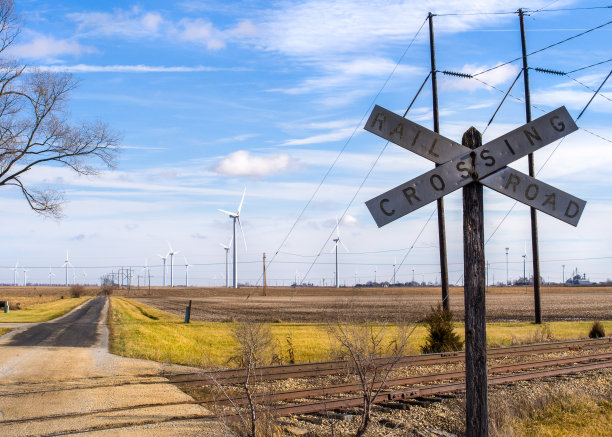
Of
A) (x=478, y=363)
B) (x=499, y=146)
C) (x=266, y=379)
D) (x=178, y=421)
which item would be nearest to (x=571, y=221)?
(x=499, y=146)

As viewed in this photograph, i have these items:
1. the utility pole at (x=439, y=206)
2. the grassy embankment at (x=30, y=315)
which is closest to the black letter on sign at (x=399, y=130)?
the utility pole at (x=439, y=206)

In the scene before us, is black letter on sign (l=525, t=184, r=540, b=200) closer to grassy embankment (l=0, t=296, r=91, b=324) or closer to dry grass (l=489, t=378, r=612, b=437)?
dry grass (l=489, t=378, r=612, b=437)

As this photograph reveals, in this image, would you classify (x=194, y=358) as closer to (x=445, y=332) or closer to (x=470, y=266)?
(x=445, y=332)

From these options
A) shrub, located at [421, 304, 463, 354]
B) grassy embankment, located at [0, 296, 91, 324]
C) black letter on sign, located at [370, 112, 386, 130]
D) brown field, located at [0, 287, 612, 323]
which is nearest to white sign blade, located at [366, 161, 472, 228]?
black letter on sign, located at [370, 112, 386, 130]

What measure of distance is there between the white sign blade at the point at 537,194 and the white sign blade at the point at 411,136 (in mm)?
406

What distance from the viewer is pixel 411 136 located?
537cm

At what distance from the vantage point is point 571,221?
504 centimetres

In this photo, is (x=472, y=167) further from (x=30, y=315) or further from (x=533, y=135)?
(x=30, y=315)

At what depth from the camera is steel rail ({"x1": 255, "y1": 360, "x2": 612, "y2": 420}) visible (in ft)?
32.6

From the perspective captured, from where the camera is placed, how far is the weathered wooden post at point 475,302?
5.32 m

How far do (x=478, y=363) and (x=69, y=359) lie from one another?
1551 centimetres

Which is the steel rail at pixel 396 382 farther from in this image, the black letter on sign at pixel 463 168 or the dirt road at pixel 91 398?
the black letter on sign at pixel 463 168

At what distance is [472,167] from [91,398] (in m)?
9.37

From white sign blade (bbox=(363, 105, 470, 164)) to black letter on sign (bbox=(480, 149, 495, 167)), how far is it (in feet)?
0.46
